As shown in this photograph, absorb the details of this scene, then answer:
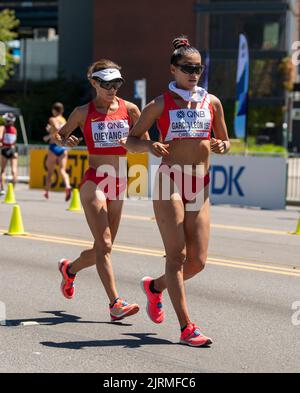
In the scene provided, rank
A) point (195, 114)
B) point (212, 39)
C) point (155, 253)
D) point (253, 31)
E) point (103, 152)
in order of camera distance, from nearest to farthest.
→ point (195, 114)
point (103, 152)
point (155, 253)
point (253, 31)
point (212, 39)

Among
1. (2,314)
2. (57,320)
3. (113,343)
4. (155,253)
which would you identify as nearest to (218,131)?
(113,343)

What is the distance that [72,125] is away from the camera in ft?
25.5

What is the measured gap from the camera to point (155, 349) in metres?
6.67

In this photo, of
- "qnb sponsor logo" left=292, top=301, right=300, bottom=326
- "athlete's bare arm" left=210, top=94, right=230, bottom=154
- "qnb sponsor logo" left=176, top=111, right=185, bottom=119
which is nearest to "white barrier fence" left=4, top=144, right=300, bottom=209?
"qnb sponsor logo" left=292, top=301, right=300, bottom=326

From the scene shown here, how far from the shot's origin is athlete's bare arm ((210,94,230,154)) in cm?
686

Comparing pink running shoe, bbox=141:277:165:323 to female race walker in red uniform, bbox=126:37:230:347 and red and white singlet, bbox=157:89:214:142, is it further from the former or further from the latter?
Answer: red and white singlet, bbox=157:89:214:142

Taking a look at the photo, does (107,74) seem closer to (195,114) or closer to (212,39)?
(195,114)

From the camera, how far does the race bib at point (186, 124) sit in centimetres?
675

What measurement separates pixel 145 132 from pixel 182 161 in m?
0.39

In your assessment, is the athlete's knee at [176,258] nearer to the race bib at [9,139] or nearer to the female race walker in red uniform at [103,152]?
the female race walker in red uniform at [103,152]

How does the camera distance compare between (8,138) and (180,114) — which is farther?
(8,138)

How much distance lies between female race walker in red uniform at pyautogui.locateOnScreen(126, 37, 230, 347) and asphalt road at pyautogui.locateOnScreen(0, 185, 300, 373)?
448 mm

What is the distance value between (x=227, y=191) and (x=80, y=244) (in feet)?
32.6
